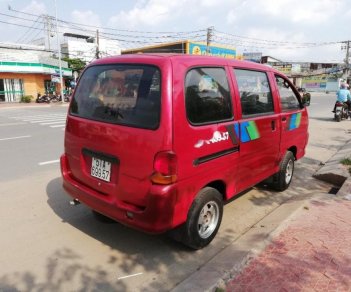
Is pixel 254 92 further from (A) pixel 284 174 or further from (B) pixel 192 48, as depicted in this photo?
(B) pixel 192 48

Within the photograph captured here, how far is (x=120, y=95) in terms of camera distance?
315cm

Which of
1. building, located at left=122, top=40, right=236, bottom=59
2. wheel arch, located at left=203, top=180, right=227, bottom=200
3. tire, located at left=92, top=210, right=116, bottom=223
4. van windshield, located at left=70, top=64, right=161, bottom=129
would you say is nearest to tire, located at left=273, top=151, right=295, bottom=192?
wheel arch, located at left=203, top=180, right=227, bottom=200

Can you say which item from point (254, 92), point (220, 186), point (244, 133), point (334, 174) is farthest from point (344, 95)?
point (220, 186)

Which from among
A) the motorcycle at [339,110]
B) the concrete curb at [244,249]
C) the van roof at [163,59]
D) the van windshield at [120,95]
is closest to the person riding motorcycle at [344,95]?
the motorcycle at [339,110]

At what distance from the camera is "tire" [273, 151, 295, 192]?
16.6 feet

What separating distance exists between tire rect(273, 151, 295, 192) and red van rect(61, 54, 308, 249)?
3.91 feet

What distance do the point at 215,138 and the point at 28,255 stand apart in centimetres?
218

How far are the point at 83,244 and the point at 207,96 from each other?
6.61ft

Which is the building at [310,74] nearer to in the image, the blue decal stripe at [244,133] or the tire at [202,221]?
the blue decal stripe at [244,133]

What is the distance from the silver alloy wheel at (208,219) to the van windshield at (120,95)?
114 cm

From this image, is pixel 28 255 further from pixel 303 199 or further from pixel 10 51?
pixel 10 51

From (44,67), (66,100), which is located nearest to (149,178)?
(66,100)

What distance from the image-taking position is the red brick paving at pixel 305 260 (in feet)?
9.15

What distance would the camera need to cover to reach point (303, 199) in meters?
4.84
